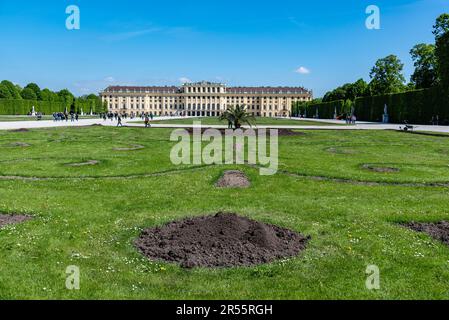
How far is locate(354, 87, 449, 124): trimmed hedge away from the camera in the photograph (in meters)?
52.8

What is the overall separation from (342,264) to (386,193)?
5.94m

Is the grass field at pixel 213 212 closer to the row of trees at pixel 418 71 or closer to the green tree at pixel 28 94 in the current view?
the row of trees at pixel 418 71

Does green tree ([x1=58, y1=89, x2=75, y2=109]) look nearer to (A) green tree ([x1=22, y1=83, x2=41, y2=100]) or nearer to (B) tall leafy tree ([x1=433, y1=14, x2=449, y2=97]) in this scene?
(A) green tree ([x1=22, y1=83, x2=41, y2=100])

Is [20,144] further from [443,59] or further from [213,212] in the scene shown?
[443,59]

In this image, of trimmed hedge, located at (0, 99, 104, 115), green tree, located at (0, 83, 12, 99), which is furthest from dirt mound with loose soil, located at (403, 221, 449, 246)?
green tree, located at (0, 83, 12, 99)

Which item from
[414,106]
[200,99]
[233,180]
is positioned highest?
[200,99]

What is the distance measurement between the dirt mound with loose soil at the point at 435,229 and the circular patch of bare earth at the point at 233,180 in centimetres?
510

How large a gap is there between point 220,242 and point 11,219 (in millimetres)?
4613

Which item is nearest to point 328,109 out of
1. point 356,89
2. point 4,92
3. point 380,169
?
point 356,89

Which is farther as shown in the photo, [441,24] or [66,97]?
[66,97]

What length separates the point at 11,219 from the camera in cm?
906

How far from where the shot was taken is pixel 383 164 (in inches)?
679

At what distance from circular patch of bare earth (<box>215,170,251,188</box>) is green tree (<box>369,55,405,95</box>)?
2864 inches

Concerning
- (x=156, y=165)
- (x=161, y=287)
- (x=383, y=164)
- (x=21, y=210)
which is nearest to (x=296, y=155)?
(x=383, y=164)
